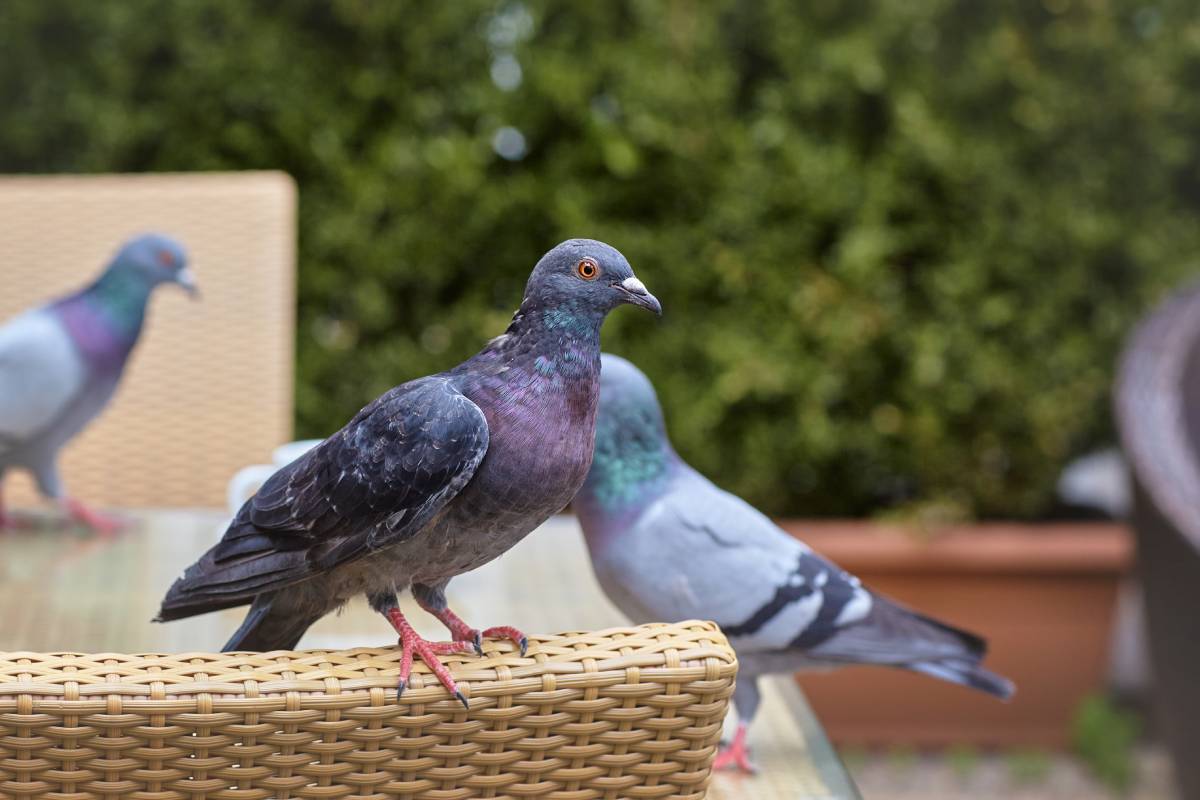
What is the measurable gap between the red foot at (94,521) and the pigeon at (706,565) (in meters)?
0.92

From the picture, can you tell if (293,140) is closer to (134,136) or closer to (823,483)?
(134,136)

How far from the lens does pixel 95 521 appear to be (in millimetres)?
1881

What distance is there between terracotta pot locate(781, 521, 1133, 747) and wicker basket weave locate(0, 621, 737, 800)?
2213mm

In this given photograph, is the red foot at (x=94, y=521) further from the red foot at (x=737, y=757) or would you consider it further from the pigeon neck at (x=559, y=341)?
the pigeon neck at (x=559, y=341)

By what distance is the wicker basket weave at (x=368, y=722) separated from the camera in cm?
76

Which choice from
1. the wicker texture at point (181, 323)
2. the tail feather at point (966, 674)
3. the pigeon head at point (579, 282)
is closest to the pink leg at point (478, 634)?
the pigeon head at point (579, 282)

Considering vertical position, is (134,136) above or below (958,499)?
above

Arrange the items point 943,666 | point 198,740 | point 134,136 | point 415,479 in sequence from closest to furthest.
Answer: point 198,740
point 415,479
point 943,666
point 134,136

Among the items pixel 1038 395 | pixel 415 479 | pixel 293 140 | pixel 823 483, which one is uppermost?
pixel 415 479

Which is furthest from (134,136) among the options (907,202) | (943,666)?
(943,666)

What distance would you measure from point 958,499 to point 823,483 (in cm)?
33

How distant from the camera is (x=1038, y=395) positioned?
10.3ft

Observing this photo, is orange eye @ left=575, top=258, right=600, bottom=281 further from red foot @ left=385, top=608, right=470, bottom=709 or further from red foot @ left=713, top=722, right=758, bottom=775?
red foot @ left=713, top=722, right=758, bottom=775

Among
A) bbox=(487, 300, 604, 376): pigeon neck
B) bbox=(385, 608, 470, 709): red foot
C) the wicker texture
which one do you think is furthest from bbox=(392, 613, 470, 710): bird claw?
the wicker texture
